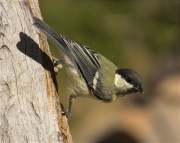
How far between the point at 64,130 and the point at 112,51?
5146 mm

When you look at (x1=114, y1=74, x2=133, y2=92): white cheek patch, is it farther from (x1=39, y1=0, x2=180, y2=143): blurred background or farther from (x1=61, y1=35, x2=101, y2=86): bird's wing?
(x1=39, y1=0, x2=180, y2=143): blurred background

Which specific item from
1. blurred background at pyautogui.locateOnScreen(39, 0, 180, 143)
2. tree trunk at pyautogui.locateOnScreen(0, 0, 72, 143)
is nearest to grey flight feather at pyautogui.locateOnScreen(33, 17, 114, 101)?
tree trunk at pyautogui.locateOnScreen(0, 0, 72, 143)

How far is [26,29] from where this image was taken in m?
4.04

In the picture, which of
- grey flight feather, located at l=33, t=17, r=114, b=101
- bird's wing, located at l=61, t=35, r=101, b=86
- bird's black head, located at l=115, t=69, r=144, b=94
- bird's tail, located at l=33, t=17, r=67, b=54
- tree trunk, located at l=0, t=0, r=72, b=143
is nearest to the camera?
tree trunk, located at l=0, t=0, r=72, b=143

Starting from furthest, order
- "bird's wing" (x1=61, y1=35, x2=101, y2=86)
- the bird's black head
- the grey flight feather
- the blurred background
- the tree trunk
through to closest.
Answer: the blurred background → the bird's black head → "bird's wing" (x1=61, y1=35, x2=101, y2=86) → the grey flight feather → the tree trunk

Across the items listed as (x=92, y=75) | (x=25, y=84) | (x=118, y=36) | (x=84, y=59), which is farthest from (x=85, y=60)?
(x=118, y=36)

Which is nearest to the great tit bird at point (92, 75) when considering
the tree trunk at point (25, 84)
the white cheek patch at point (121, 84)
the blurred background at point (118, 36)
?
the white cheek patch at point (121, 84)

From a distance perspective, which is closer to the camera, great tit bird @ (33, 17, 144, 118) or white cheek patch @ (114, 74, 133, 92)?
great tit bird @ (33, 17, 144, 118)

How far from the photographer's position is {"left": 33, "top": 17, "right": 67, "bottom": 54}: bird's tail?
3949 millimetres

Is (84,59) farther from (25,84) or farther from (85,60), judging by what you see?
(25,84)

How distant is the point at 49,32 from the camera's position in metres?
4.10

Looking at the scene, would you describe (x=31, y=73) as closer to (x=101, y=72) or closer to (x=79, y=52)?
(x=79, y=52)

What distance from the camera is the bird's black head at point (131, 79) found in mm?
4891

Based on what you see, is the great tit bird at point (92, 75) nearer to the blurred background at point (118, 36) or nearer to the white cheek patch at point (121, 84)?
the white cheek patch at point (121, 84)
